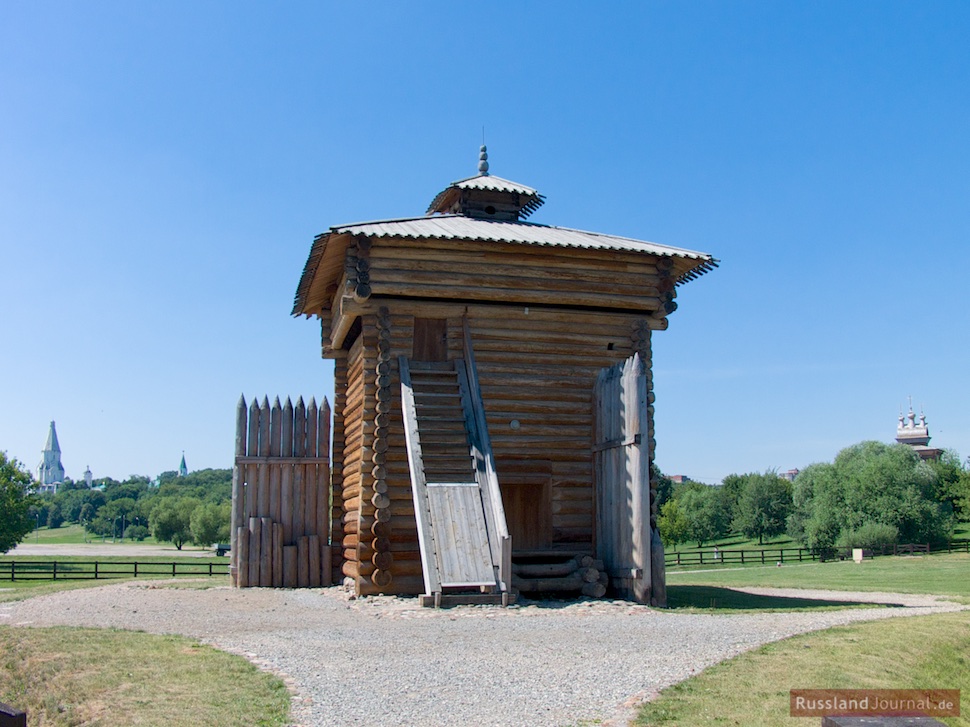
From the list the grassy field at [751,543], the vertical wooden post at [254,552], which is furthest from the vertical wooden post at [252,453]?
the grassy field at [751,543]

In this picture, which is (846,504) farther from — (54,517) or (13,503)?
(54,517)

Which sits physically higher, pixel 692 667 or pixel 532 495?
pixel 532 495

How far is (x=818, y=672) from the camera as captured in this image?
9523 millimetres

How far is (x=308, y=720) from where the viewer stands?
741cm

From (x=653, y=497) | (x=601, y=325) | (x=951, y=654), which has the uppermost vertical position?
(x=601, y=325)

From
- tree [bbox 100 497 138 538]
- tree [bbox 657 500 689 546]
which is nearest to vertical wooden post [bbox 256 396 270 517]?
tree [bbox 657 500 689 546]

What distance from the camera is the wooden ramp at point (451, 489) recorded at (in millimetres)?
15625

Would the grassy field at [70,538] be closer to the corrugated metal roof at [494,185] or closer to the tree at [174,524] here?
the tree at [174,524]

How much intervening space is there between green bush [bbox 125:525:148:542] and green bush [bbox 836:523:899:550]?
12058cm

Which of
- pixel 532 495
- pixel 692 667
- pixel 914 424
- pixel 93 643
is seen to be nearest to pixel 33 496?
pixel 532 495

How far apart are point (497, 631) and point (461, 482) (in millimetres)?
5613

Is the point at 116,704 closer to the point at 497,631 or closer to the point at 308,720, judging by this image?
the point at 308,720

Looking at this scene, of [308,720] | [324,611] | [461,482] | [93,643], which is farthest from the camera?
[461,482]

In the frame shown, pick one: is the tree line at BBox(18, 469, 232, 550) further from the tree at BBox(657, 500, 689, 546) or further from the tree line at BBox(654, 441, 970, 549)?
the tree line at BBox(654, 441, 970, 549)
